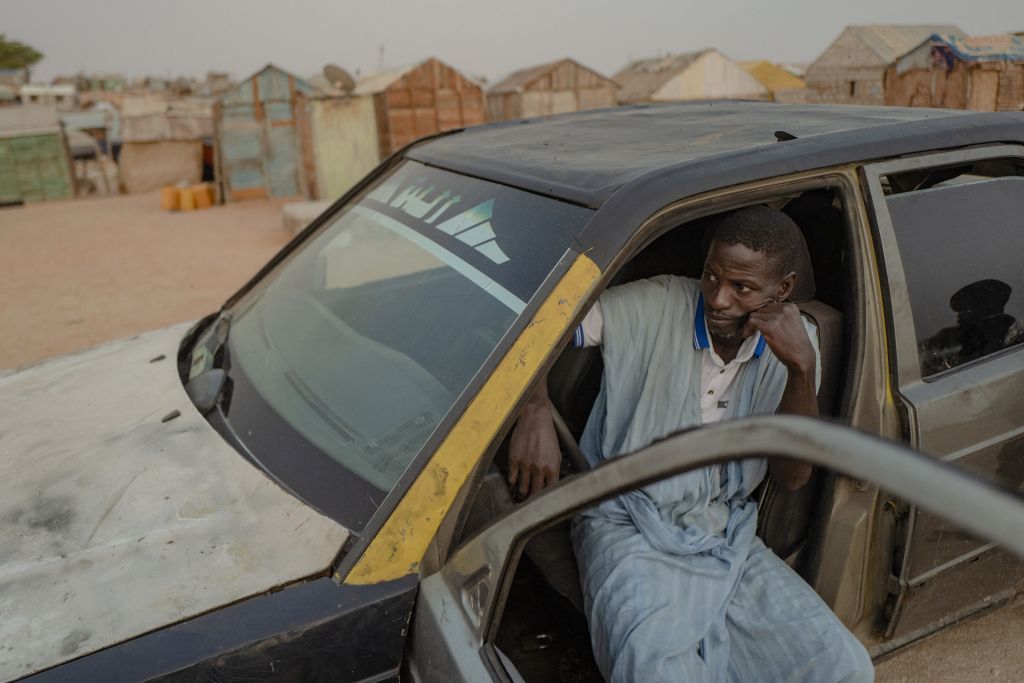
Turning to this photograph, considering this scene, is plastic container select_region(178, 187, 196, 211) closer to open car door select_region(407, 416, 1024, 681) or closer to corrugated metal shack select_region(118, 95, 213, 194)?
corrugated metal shack select_region(118, 95, 213, 194)

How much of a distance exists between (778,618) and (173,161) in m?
20.1

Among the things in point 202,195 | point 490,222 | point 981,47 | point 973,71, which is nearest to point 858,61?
point 981,47

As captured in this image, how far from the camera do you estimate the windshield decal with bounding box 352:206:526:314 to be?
5.49 feet

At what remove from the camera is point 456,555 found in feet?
4.58

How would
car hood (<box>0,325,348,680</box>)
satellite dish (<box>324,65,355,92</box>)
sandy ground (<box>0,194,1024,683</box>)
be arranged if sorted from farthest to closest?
1. satellite dish (<box>324,65,355,92</box>)
2. sandy ground (<box>0,194,1024,683</box>)
3. car hood (<box>0,325,348,680</box>)

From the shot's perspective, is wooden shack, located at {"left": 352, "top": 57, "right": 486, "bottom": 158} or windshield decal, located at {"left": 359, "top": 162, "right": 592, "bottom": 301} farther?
wooden shack, located at {"left": 352, "top": 57, "right": 486, "bottom": 158}

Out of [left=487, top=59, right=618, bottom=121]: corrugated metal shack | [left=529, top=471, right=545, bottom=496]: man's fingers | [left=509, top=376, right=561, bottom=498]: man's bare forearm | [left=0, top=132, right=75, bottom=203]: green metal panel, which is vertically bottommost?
[left=529, top=471, right=545, bottom=496]: man's fingers

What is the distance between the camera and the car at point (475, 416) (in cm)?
132

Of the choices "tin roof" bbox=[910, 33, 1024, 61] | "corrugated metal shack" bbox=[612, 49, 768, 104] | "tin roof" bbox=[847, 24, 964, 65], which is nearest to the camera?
"tin roof" bbox=[910, 33, 1024, 61]

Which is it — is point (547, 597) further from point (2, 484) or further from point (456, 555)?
point (2, 484)

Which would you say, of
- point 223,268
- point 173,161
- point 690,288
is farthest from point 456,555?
point 173,161

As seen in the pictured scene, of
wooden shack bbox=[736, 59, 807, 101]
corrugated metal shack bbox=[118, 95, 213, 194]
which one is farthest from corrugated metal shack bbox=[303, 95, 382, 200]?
wooden shack bbox=[736, 59, 807, 101]

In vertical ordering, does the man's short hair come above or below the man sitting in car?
above

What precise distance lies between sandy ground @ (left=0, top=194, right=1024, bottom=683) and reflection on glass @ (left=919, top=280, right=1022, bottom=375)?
1.08m
